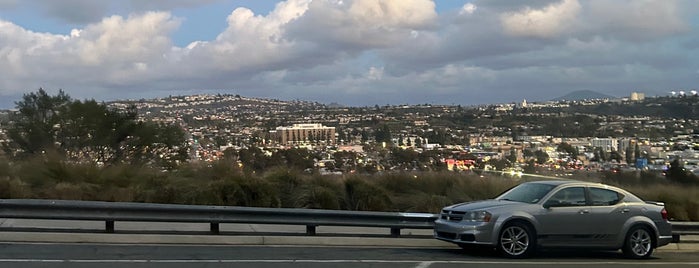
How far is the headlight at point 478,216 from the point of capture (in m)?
12.4

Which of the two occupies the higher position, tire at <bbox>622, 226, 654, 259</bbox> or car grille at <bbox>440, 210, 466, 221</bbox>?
→ car grille at <bbox>440, 210, 466, 221</bbox>

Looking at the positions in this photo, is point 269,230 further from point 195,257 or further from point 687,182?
point 687,182

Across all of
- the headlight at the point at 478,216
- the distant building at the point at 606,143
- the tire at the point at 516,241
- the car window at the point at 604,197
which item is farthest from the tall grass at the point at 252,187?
the distant building at the point at 606,143

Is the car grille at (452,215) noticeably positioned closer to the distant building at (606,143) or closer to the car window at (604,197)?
the car window at (604,197)

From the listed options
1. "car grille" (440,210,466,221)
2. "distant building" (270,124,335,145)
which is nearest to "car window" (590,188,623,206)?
"car grille" (440,210,466,221)

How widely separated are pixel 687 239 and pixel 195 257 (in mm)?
12348

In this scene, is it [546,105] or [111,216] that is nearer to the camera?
[111,216]

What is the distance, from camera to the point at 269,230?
15.2 meters

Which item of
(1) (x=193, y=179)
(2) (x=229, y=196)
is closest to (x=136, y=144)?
(1) (x=193, y=179)

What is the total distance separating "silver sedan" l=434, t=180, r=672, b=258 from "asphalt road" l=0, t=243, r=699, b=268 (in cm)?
30

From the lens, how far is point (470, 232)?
12.3 m

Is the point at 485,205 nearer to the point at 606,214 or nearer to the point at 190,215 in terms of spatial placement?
the point at 606,214

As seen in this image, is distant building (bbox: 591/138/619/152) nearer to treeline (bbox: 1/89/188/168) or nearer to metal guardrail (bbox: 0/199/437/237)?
treeline (bbox: 1/89/188/168)

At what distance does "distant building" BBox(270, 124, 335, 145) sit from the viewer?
31362mm
